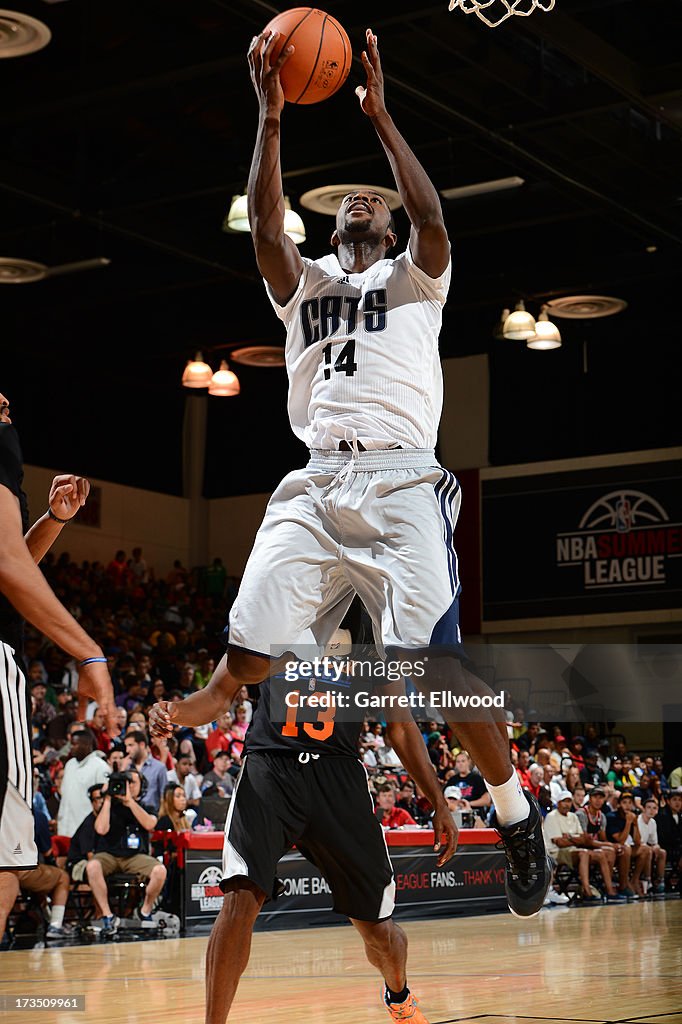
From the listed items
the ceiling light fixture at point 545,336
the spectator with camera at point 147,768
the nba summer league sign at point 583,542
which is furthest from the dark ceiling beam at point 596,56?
the nba summer league sign at point 583,542

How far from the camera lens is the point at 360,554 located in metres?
4.52

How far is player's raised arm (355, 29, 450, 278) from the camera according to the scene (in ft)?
14.8

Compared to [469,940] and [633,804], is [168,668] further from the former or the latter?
[469,940]

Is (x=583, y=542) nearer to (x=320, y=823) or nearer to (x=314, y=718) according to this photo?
(x=314, y=718)

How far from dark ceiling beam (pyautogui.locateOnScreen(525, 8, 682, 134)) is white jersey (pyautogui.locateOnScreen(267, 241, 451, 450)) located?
704cm

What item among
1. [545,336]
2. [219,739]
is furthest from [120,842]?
[545,336]

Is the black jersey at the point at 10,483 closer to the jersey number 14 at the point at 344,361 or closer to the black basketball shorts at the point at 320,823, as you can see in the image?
the jersey number 14 at the point at 344,361

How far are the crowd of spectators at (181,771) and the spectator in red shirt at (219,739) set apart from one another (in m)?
0.02

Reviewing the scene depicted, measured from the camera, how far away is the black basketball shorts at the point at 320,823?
4871 mm

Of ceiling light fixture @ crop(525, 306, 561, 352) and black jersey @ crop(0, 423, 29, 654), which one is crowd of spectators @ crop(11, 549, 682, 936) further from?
ceiling light fixture @ crop(525, 306, 561, 352)

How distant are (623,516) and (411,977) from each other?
577 inches

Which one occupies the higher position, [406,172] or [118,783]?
[406,172]

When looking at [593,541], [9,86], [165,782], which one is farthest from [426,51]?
[593,541]

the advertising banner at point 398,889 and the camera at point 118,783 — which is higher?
the camera at point 118,783
